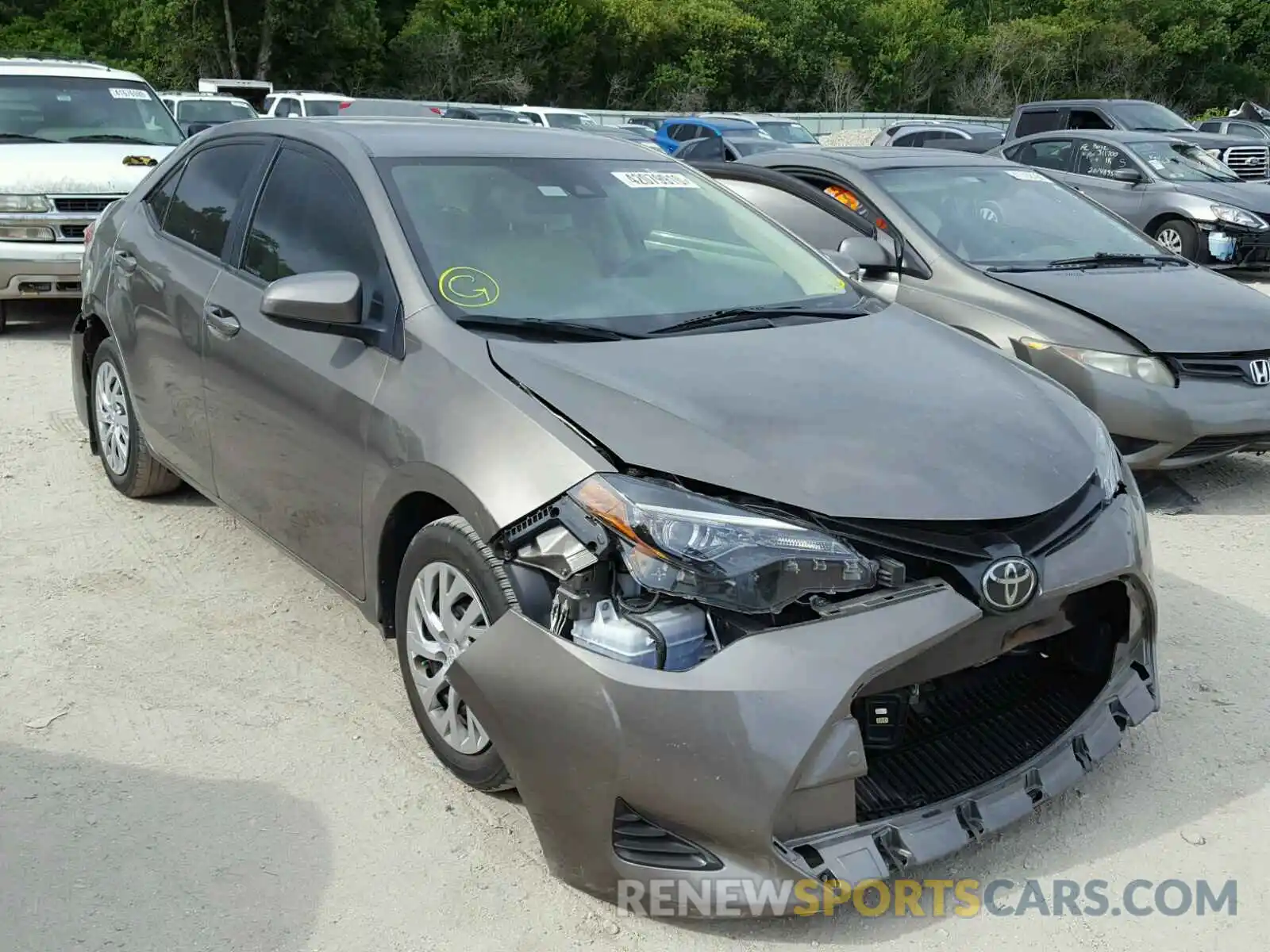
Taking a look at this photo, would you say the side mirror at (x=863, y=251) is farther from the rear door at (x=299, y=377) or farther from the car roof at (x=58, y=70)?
the car roof at (x=58, y=70)

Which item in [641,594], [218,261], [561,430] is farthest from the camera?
[218,261]

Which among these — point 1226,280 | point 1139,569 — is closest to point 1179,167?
point 1226,280

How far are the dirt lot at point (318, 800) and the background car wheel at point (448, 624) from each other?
15 centimetres

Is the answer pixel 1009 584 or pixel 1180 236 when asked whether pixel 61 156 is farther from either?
pixel 1180 236

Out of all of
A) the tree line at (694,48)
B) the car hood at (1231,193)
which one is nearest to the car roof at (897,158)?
the car hood at (1231,193)

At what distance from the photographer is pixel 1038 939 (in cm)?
275

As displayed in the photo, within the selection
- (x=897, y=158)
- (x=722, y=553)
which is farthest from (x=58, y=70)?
(x=722, y=553)

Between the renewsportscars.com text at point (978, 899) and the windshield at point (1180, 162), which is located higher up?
the windshield at point (1180, 162)

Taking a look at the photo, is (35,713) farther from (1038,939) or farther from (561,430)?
(1038,939)

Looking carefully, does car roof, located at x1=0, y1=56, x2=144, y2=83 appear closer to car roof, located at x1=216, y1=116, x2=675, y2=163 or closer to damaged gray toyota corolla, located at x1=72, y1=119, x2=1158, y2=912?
car roof, located at x1=216, y1=116, x2=675, y2=163

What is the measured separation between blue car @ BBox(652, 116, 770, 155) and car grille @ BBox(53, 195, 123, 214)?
17454 millimetres

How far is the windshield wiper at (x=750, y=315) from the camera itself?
3.63m

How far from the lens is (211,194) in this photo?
4684 mm

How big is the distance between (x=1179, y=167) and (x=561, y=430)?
473 inches
